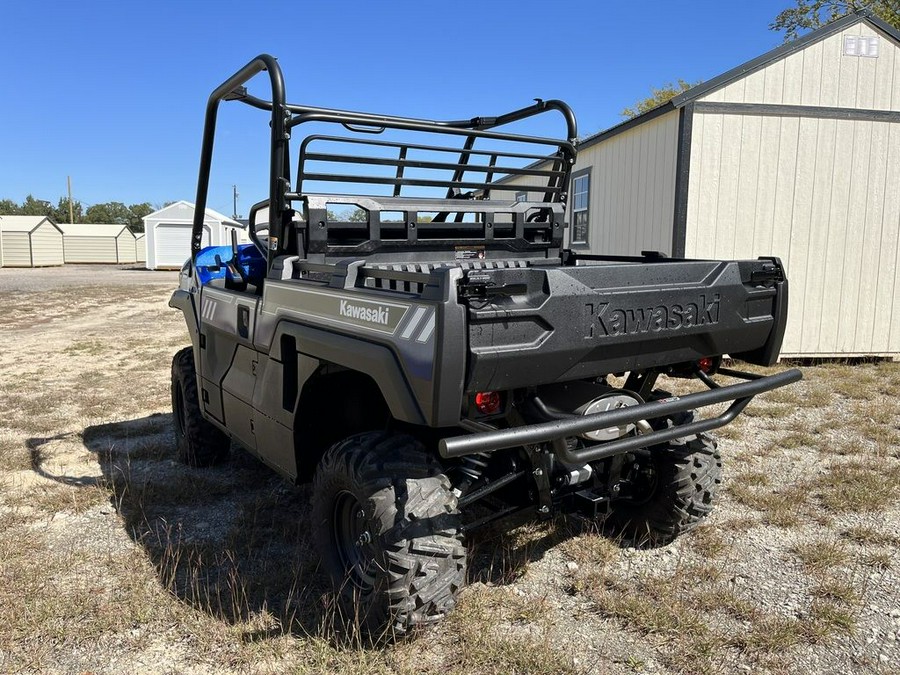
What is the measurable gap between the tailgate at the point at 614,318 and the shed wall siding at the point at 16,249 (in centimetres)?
4457

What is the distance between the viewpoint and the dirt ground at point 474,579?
2.65 meters

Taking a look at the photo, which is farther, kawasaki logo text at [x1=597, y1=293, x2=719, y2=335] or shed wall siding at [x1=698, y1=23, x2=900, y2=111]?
shed wall siding at [x1=698, y1=23, x2=900, y2=111]

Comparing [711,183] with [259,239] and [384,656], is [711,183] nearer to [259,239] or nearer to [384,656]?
[259,239]

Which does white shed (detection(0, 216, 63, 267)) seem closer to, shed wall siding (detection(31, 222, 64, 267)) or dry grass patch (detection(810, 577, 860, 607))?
shed wall siding (detection(31, 222, 64, 267))

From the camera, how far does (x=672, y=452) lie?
348 centimetres

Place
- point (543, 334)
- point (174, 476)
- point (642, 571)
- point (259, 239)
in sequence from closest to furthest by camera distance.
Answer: point (543, 334) < point (642, 571) < point (259, 239) < point (174, 476)

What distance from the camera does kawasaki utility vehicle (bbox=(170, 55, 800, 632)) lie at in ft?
7.79

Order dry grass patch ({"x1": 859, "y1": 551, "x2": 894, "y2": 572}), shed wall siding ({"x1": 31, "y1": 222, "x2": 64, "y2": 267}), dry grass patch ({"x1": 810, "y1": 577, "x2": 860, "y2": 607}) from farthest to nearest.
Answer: shed wall siding ({"x1": 31, "y1": 222, "x2": 64, "y2": 267})
dry grass patch ({"x1": 859, "y1": 551, "x2": 894, "y2": 572})
dry grass patch ({"x1": 810, "y1": 577, "x2": 860, "y2": 607})

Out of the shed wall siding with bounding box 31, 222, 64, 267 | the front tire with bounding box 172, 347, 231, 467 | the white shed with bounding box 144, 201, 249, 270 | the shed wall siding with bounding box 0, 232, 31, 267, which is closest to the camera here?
the front tire with bounding box 172, 347, 231, 467

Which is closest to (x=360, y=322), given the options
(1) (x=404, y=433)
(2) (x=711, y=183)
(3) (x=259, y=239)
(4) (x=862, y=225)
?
(1) (x=404, y=433)

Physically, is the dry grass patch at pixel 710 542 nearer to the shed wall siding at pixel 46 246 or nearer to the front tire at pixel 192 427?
the front tire at pixel 192 427

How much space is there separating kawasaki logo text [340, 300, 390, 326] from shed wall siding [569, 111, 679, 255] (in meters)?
6.37

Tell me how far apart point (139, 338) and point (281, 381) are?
940 cm

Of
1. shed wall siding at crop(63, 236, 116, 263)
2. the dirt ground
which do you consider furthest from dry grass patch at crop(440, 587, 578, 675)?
shed wall siding at crop(63, 236, 116, 263)
